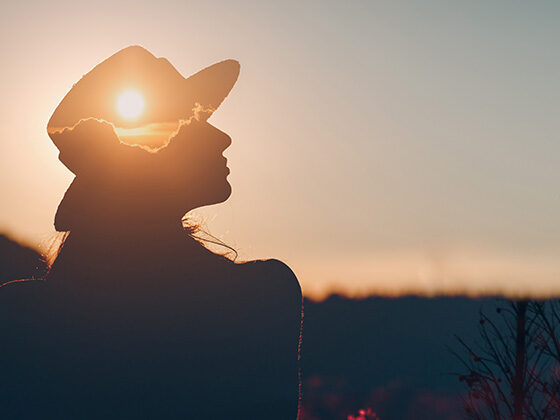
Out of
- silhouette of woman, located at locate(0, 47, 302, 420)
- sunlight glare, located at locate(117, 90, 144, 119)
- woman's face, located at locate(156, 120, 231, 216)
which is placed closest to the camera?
silhouette of woman, located at locate(0, 47, 302, 420)

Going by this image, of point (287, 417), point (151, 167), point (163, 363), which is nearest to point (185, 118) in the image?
point (151, 167)

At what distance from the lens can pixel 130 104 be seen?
7.58 meters

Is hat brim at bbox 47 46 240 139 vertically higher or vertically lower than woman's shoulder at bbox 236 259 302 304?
higher

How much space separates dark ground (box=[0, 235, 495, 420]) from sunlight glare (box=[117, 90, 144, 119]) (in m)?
35.3

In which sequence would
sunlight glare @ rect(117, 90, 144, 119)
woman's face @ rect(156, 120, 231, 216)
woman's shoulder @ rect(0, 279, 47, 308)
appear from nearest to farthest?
woman's shoulder @ rect(0, 279, 47, 308) < woman's face @ rect(156, 120, 231, 216) < sunlight glare @ rect(117, 90, 144, 119)

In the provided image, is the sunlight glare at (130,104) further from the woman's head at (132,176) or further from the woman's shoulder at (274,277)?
the woman's shoulder at (274,277)

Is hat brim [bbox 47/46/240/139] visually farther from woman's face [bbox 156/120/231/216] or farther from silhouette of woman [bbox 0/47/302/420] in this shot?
woman's face [bbox 156/120/231/216]

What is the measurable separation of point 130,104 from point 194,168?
98 centimetres

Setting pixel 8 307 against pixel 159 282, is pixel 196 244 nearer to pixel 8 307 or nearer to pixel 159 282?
pixel 159 282

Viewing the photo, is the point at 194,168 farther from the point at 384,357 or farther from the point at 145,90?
the point at 384,357

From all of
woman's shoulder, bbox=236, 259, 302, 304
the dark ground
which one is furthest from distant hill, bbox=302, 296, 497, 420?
woman's shoulder, bbox=236, 259, 302, 304

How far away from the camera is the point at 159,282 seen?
7.04 metres

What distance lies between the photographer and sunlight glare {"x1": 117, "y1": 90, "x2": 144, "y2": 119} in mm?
7465

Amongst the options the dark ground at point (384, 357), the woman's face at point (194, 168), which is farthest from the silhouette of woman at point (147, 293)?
the dark ground at point (384, 357)
